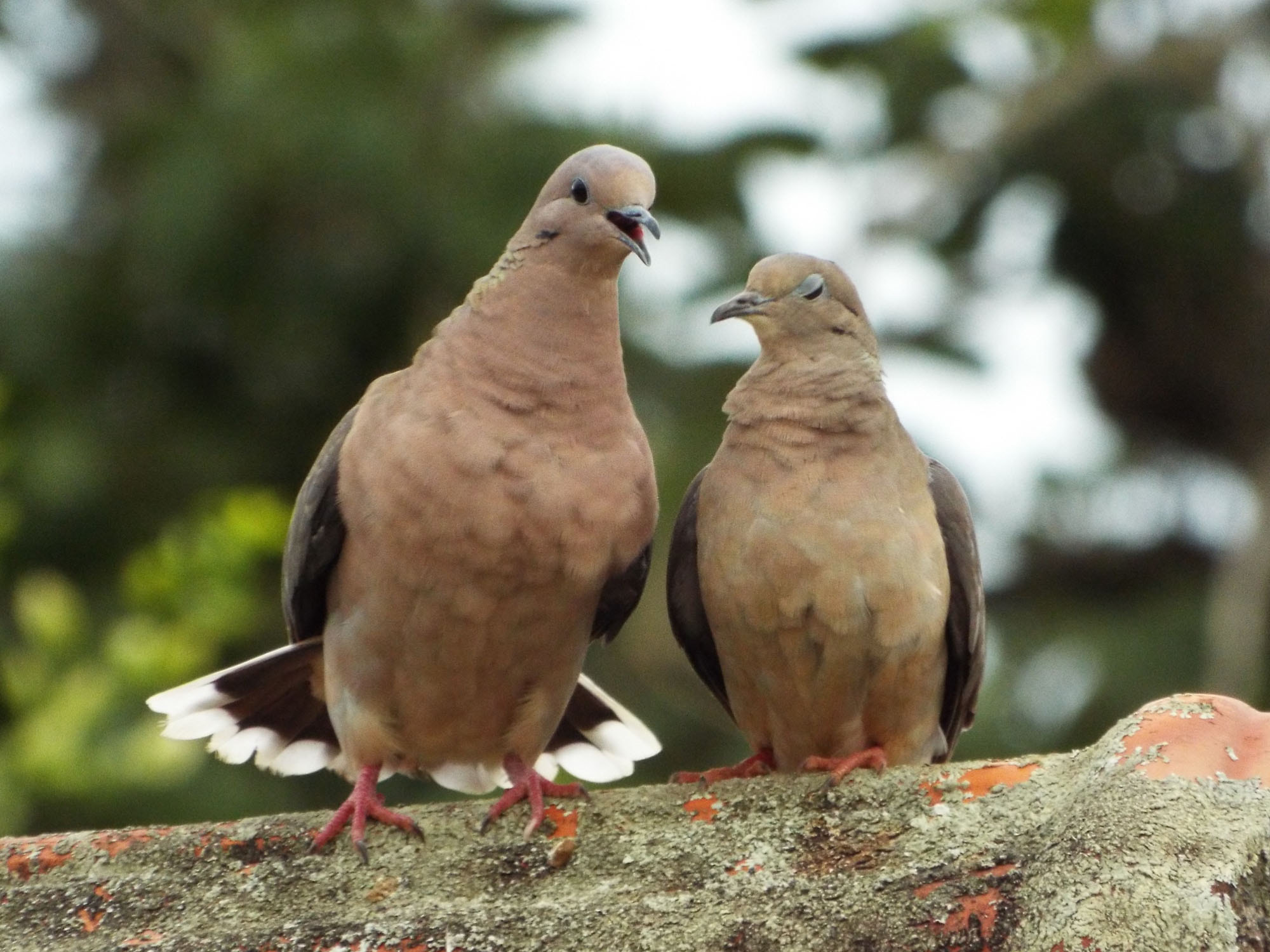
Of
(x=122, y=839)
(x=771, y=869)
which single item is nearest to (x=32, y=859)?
(x=122, y=839)

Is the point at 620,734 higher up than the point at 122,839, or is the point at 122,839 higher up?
the point at 122,839

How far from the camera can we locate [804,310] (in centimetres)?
434

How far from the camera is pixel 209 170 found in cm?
841

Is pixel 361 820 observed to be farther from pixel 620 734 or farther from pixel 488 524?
pixel 620 734

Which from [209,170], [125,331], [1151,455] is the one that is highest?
[209,170]

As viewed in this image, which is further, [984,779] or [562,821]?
[562,821]

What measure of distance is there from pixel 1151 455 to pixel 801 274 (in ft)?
18.4

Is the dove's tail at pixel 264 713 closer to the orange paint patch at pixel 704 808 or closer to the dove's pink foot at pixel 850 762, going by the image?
the dove's pink foot at pixel 850 762

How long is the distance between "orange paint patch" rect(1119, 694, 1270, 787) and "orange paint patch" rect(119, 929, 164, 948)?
1539 mm

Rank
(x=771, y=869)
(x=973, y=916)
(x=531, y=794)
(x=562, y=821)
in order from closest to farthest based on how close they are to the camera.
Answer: (x=973, y=916), (x=771, y=869), (x=562, y=821), (x=531, y=794)

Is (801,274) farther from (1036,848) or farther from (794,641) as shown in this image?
(1036,848)

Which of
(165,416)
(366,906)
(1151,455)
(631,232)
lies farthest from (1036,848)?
(1151,455)

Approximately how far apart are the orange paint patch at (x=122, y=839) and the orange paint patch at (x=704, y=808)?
0.90 metres

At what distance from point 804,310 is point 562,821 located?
1.54m
